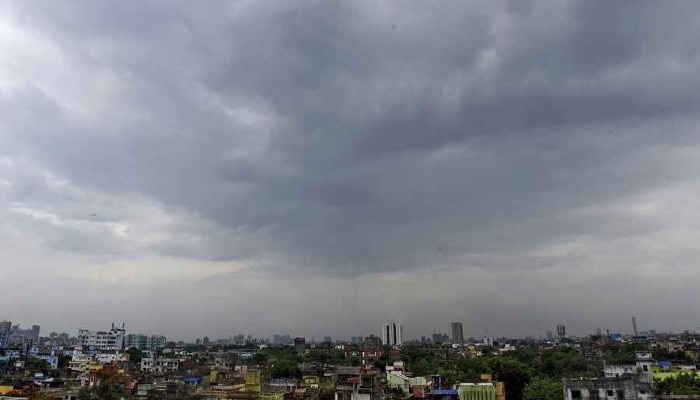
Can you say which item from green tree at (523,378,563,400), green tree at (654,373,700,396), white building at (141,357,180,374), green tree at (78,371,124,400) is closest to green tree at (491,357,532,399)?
green tree at (523,378,563,400)

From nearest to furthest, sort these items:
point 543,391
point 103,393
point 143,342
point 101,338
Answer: point 543,391, point 103,393, point 101,338, point 143,342

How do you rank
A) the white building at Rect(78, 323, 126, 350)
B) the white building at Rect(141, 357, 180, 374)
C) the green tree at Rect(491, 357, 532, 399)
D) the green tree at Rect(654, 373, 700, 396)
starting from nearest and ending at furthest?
the green tree at Rect(654, 373, 700, 396), the green tree at Rect(491, 357, 532, 399), the white building at Rect(141, 357, 180, 374), the white building at Rect(78, 323, 126, 350)

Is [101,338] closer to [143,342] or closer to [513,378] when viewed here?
[143,342]

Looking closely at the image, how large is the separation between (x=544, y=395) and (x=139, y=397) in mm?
32669

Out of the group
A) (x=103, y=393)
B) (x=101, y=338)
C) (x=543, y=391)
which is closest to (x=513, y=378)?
(x=543, y=391)

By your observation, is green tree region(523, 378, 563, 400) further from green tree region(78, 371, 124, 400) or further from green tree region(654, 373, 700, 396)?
green tree region(78, 371, 124, 400)

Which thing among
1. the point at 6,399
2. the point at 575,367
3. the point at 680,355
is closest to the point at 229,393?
the point at 6,399

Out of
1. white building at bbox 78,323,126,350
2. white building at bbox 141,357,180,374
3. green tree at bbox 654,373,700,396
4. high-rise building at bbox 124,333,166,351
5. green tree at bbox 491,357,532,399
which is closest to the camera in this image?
green tree at bbox 654,373,700,396

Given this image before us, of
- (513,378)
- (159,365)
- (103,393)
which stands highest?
(103,393)

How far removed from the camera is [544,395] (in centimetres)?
4038

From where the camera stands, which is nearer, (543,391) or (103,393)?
(543,391)

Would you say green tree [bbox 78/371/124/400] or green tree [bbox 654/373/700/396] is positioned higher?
green tree [bbox 654/373/700/396]

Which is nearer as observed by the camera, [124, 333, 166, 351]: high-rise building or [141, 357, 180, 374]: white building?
[141, 357, 180, 374]: white building

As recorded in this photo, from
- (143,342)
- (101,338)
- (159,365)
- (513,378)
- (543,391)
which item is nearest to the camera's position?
(543,391)
